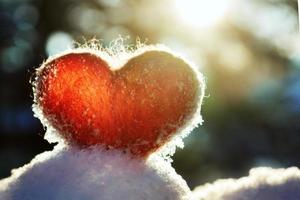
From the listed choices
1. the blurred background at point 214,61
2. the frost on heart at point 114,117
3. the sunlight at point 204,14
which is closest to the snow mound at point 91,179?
the frost on heart at point 114,117

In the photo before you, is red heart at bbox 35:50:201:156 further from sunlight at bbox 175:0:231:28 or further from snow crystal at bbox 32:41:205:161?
sunlight at bbox 175:0:231:28

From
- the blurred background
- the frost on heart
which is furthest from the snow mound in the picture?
the blurred background

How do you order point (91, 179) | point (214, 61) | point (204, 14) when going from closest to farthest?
1. point (91, 179)
2. point (204, 14)
3. point (214, 61)

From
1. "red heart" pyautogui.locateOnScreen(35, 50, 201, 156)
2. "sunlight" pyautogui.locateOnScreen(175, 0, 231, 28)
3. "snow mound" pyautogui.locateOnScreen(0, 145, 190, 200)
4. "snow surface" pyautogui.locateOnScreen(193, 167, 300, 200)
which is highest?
"sunlight" pyautogui.locateOnScreen(175, 0, 231, 28)

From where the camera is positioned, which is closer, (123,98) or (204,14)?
(123,98)

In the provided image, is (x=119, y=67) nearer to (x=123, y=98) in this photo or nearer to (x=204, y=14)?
(x=123, y=98)

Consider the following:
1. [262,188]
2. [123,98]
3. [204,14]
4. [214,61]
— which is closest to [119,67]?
[123,98]

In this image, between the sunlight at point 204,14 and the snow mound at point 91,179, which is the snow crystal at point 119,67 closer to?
the snow mound at point 91,179
